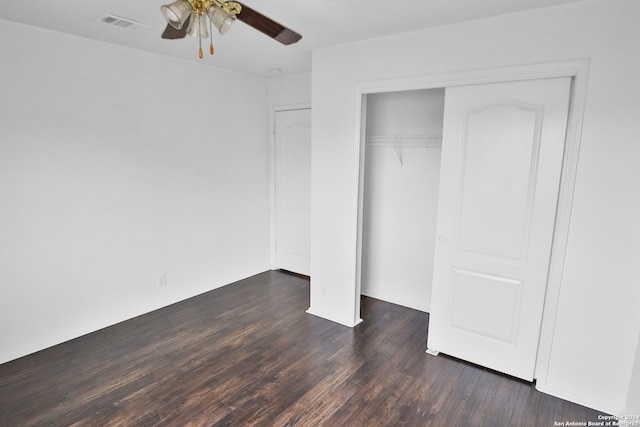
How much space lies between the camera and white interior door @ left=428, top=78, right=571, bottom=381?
2373 mm

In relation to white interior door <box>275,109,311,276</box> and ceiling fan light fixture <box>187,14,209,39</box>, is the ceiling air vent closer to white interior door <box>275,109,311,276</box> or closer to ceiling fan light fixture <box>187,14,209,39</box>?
ceiling fan light fixture <box>187,14,209,39</box>

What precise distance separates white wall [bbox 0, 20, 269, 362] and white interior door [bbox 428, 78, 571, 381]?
102 inches

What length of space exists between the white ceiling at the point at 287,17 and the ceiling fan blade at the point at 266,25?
20.6 inches

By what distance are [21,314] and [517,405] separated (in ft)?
12.2

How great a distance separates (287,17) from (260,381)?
2546 millimetres

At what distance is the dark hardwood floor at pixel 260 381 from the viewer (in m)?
2.25

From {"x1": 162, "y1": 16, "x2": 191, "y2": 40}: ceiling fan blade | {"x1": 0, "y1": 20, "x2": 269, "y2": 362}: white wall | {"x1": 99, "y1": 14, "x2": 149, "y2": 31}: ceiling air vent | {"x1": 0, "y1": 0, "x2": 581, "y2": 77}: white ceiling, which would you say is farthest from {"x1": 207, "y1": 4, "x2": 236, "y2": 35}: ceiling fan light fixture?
{"x1": 0, "y1": 20, "x2": 269, "y2": 362}: white wall

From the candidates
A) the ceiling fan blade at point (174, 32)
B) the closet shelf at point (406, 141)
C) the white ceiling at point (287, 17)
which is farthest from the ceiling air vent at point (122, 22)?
the closet shelf at point (406, 141)

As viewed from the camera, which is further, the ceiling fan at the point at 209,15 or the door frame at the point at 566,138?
the door frame at the point at 566,138

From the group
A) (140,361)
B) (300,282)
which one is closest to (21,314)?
(140,361)

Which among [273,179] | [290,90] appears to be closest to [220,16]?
[290,90]

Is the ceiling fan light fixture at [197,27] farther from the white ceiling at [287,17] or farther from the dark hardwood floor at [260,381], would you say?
the dark hardwood floor at [260,381]

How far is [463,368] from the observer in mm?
2768

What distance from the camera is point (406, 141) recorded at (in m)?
3.64
